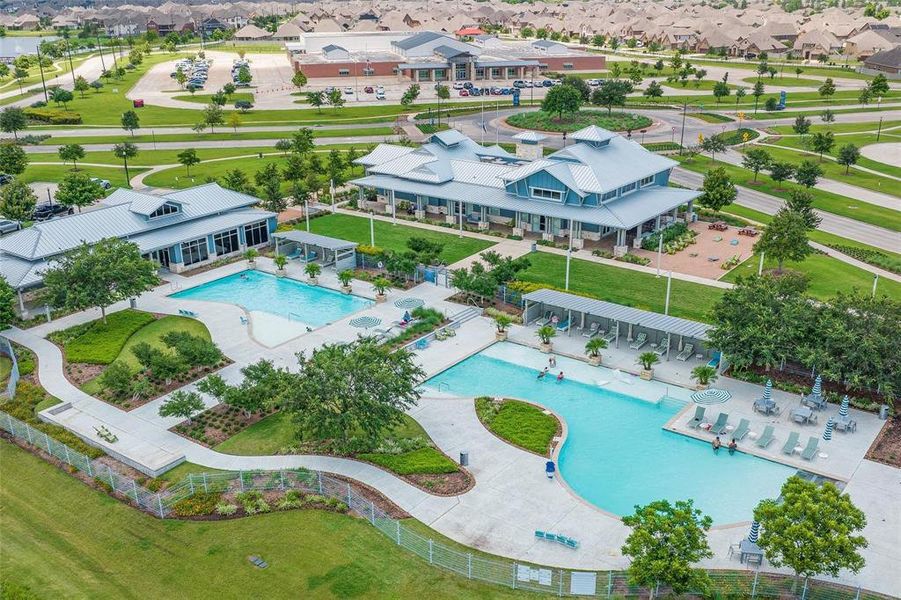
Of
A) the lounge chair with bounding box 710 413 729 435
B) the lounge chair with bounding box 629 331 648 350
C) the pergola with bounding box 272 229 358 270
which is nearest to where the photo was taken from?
the lounge chair with bounding box 710 413 729 435

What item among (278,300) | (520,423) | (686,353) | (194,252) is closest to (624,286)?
(686,353)

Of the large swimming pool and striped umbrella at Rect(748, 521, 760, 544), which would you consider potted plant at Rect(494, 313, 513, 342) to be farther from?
striped umbrella at Rect(748, 521, 760, 544)

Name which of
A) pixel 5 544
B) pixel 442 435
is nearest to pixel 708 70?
pixel 442 435

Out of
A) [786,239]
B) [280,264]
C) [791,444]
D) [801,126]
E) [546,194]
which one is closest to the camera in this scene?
[791,444]

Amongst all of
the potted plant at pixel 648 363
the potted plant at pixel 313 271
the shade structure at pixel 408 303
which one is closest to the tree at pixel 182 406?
the shade structure at pixel 408 303

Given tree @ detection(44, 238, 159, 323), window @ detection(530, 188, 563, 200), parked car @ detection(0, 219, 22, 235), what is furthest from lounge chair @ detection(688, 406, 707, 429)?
parked car @ detection(0, 219, 22, 235)

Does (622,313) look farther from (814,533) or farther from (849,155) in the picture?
(849,155)
